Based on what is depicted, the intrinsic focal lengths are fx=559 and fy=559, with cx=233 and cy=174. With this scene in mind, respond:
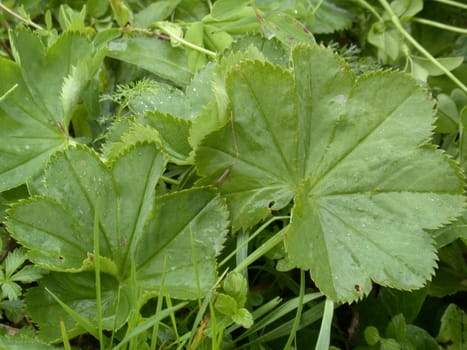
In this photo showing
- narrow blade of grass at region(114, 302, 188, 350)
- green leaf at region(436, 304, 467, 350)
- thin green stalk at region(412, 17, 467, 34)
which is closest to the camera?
narrow blade of grass at region(114, 302, 188, 350)

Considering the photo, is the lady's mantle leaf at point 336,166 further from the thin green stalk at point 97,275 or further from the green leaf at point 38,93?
the green leaf at point 38,93

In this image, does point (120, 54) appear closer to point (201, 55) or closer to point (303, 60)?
point (201, 55)

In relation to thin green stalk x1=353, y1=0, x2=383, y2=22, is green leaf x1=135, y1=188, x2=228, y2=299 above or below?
below

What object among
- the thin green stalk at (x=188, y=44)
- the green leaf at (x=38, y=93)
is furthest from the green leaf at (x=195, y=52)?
the green leaf at (x=38, y=93)

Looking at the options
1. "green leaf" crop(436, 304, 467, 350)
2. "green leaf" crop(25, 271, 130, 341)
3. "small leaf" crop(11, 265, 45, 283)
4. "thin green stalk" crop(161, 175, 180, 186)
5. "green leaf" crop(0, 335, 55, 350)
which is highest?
"thin green stalk" crop(161, 175, 180, 186)

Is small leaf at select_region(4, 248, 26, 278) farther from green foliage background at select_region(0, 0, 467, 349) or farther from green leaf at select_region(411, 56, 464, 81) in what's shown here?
green leaf at select_region(411, 56, 464, 81)

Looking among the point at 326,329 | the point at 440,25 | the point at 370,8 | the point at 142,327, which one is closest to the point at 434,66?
the point at 440,25

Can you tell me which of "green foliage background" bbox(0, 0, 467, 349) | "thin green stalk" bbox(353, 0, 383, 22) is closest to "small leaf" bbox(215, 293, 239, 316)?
"green foliage background" bbox(0, 0, 467, 349)

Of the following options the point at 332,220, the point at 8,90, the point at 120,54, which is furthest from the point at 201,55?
the point at 332,220

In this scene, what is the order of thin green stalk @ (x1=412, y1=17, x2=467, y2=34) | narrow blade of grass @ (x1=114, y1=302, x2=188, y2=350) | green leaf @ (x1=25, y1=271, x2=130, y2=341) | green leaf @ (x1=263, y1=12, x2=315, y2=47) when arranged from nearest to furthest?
1. narrow blade of grass @ (x1=114, y1=302, x2=188, y2=350)
2. green leaf @ (x1=25, y1=271, x2=130, y2=341)
3. green leaf @ (x1=263, y1=12, x2=315, y2=47)
4. thin green stalk @ (x1=412, y1=17, x2=467, y2=34)
